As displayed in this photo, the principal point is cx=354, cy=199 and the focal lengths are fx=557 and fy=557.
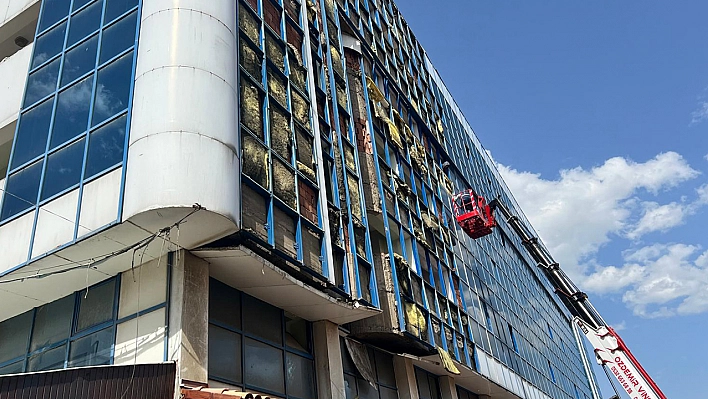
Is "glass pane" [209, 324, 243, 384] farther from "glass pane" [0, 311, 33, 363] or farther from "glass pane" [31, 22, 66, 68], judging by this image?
"glass pane" [31, 22, 66, 68]

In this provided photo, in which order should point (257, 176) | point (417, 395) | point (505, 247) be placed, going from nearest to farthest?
point (257, 176) < point (417, 395) < point (505, 247)

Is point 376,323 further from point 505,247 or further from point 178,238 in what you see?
point 505,247

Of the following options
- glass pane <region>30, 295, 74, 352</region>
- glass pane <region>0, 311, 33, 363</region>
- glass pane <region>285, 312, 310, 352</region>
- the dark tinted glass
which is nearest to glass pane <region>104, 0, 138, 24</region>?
the dark tinted glass

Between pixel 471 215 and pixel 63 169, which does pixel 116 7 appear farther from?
pixel 471 215

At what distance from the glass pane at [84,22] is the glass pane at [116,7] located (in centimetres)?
31

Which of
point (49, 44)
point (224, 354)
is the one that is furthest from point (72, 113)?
point (224, 354)

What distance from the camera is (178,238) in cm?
1088

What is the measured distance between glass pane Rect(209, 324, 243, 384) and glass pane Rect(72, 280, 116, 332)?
84.7 inches

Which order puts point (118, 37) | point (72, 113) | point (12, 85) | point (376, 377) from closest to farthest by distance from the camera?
point (72, 113)
point (118, 37)
point (12, 85)
point (376, 377)

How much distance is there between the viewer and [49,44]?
48.6ft

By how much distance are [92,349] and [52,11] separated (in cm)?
961

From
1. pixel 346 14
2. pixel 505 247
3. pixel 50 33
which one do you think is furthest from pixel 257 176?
pixel 505 247

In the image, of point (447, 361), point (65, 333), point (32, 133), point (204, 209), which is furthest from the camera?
point (447, 361)

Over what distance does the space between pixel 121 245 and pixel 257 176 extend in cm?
323
